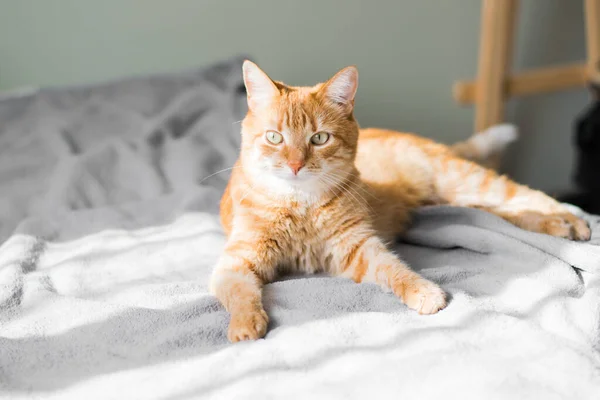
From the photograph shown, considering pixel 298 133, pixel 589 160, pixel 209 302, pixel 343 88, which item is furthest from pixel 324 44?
pixel 209 302

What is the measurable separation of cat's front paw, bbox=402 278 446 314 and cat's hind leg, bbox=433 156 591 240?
2.02ft

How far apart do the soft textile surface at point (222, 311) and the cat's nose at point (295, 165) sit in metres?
0.31

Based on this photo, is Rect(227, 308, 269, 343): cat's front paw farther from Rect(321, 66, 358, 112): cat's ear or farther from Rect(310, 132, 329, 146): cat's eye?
Rect(321, 66, 358, 112): cat's ear

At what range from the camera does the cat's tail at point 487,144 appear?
236 cm

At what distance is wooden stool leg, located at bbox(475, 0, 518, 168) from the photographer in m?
2.80

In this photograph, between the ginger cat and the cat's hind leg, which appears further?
the cat's hind leg

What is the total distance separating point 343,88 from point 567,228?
2.70ft

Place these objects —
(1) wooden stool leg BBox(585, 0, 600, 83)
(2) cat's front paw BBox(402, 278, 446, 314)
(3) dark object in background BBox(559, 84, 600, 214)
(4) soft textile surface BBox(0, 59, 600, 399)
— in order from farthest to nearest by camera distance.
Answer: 1. (1) wooden stool leg BBox(585, 0, 600, 83)
2. (3) dark object in background BBox(559, 84, 600, 214)
3. (2) cat's front paw BBox(402, 278, 446, 314)
4. (4) soft textile surface BBox(0, 59, 600, 399)

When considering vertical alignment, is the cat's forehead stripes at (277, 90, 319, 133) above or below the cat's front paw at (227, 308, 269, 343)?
above

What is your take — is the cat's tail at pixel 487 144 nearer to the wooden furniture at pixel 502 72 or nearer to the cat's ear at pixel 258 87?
the wooden furniture at pixel 502 72

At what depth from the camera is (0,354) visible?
124 centimetres

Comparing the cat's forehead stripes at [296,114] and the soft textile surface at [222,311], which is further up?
the cat's forehead stripes at [296,114]

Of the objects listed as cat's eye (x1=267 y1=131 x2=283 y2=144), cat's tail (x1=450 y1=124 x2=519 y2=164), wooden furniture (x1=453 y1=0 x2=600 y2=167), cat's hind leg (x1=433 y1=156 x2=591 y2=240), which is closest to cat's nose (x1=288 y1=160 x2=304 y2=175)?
cat's eye (x1=267 y1=131 x2=283 y2=144)

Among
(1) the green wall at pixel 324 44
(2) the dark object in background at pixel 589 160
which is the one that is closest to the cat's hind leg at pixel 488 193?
(2) the dark object in background at pixel 589 160
